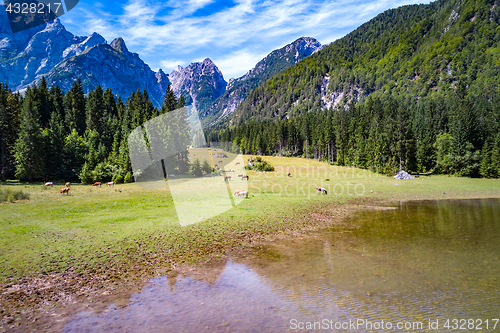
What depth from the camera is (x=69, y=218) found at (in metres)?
22.3

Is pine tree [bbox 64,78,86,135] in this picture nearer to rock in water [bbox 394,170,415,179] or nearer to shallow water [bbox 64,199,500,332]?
shallow water [bbox 64,199,500,332]

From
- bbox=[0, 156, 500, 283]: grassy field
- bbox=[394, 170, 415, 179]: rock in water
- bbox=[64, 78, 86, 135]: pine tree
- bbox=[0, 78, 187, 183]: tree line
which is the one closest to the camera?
bbox=[0, 156, 500, 283]: grassy field

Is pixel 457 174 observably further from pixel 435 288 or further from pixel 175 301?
pixel 175 301

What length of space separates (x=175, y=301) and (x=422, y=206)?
3316 cm

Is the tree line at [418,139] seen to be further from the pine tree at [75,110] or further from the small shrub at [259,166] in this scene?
the pine tree at [75,110]

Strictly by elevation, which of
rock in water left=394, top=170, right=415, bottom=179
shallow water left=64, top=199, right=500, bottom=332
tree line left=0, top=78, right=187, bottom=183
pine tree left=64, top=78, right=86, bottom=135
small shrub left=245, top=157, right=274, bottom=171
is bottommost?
shallow water left=64, top=199, right=500, bottom=332

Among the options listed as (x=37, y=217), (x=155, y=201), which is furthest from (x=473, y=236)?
(x=37, y=217)

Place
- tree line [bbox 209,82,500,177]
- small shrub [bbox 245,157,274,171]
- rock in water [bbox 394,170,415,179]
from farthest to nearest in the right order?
small shrub [bbox 245,157,274,171] < tree line [bbox 209,82,500,177] < rock in water [bbox 394,170,415,179]

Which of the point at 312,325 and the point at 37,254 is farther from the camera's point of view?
the point at 37,254

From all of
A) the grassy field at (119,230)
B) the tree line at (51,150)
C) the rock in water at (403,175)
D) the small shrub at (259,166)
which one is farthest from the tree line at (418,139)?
the tree line at (51,150)

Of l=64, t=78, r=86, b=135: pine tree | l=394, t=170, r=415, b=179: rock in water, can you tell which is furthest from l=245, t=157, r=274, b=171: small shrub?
l=64, t=78, r=86, b=135: pine tree

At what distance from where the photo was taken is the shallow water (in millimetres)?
8367

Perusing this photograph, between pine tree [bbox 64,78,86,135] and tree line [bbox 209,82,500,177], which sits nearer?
tree line [bbox 209,82,500,177]

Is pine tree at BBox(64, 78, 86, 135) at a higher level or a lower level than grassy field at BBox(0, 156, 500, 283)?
higher
